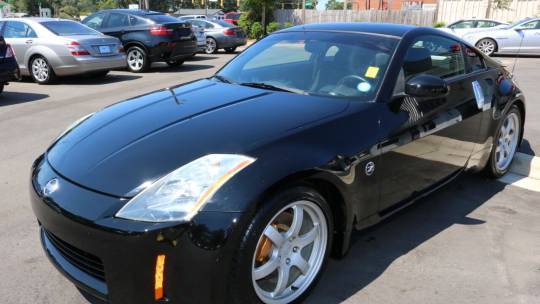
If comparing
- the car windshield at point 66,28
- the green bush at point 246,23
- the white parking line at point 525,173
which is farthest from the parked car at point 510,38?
the green bush at point 246,23

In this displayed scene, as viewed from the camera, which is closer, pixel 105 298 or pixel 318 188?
pixel 105 298

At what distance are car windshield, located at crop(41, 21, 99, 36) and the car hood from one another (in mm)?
8547

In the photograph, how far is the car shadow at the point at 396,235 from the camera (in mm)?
2977

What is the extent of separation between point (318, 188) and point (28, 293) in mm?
1780

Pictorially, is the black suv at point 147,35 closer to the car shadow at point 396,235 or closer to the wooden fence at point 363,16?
the car shadow at point 396,235

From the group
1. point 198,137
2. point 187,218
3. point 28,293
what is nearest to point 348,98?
point 198,137

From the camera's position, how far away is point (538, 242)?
3605 millimetres

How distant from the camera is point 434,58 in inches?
151

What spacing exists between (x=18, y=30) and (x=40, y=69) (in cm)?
108

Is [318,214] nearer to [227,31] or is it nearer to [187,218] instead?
[187,218]

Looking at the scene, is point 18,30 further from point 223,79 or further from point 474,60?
point 474,60

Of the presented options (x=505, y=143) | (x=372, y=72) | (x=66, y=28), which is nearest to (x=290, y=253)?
(x=372, y=72)

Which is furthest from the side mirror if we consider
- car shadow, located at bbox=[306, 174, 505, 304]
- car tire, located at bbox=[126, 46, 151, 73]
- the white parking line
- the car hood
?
car tire, located at bbox=[126, 46, 151, 73]

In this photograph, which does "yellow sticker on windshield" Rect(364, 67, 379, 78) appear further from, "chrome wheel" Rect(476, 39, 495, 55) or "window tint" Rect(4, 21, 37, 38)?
"chrome wheel" Rect(476, 39, 495, 55)
